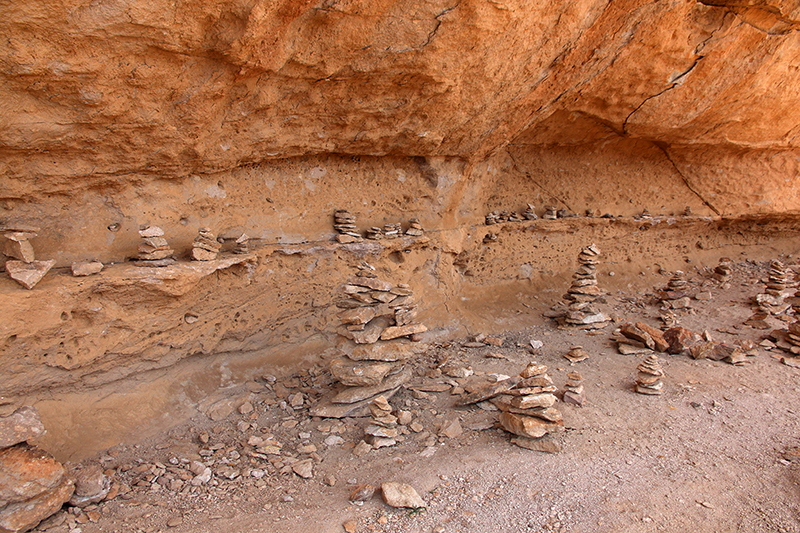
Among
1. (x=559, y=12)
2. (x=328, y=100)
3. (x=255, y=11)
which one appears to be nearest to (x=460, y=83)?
(x=559, y=12)

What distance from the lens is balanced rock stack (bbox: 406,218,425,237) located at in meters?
6.65

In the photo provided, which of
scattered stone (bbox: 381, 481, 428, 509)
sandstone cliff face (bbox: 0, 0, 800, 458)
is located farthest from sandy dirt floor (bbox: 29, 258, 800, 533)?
sandstone cliff face (bbox: 0, 0, 800, 458)

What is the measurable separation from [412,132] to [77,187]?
3.68m

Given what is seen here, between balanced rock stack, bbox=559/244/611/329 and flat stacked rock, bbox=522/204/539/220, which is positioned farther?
flat stacked rock, bbox=522/204/539/220

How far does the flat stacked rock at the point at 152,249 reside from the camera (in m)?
4.11

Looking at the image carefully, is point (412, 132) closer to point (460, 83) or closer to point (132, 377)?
point (460, 83)

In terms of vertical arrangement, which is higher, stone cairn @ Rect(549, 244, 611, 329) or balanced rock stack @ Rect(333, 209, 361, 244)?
balanced rock stack @ Rect(333, 209, 361, 244)

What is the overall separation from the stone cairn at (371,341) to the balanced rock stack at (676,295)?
5671 mm

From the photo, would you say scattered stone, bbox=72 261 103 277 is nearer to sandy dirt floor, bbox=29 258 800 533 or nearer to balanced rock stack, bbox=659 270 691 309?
sandy dirt floor, bbox=29 258 800 533

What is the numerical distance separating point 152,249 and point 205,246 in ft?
1.63

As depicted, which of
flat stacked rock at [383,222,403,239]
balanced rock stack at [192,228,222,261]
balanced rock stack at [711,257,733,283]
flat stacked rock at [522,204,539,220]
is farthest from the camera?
balanced rock stack at [711,257,733,283]

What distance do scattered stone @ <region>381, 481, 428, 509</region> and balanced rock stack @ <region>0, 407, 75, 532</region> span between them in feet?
7.59

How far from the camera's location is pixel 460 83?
516 cm

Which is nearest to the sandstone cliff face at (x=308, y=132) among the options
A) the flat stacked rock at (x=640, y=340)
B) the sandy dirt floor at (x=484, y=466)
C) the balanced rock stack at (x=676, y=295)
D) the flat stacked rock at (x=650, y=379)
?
the sandy dirt floor at (x=484, y=466)
